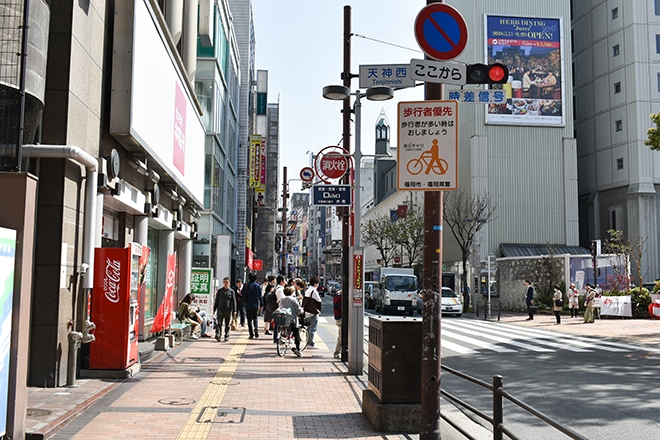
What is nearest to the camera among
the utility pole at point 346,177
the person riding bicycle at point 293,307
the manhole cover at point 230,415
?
the manhole cover at point 230,415

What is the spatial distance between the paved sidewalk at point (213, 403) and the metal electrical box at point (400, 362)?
0.47m

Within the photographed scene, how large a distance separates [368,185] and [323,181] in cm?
9203

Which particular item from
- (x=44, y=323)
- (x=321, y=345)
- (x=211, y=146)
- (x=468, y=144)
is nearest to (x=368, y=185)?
(x=468, y=144)

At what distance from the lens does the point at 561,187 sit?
167 feet

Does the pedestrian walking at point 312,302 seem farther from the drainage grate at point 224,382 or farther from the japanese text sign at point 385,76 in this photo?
the japanese text sign at point 385,76

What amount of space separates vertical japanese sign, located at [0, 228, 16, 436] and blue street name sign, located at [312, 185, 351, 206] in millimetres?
7932

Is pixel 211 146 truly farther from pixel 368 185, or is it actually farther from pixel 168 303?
pixel 368 185

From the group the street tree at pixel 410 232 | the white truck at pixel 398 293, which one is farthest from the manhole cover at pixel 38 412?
the street tree at pixel 410 232

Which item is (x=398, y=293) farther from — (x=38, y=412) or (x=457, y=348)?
(x=38, y=412)

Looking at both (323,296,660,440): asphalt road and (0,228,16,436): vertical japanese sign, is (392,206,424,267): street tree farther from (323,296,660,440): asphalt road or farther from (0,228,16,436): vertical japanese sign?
(0,228,16,436): vertical japanese sign

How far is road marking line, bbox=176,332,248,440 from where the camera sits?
7.08m

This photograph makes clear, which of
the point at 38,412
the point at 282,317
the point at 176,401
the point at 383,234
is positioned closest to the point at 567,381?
the point at 282,317

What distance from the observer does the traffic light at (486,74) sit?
662 cm

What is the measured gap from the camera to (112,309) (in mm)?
10352
